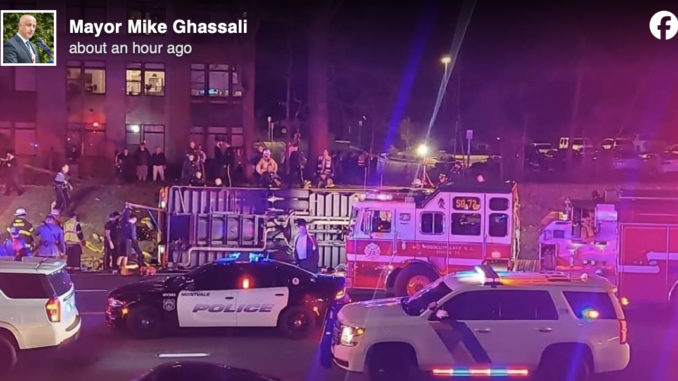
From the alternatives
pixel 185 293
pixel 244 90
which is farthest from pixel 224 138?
pixel 185 293

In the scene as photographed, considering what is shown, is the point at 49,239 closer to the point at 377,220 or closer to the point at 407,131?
the point at 377,220

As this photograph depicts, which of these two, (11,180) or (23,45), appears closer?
(23,45)

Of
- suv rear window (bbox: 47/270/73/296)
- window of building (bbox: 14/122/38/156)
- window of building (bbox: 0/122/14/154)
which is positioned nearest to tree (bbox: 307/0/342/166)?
window of building (bbox: 14/122/38/156)

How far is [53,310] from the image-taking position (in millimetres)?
10414

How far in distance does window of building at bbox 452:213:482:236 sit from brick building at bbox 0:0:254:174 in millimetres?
22977

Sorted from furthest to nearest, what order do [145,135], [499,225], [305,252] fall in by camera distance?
[145,135], [305,252], [499,225]

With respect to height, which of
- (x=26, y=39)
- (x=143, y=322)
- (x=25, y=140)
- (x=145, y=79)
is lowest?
(x=143, y=322)

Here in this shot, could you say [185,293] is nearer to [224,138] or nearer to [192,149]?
[192,149]

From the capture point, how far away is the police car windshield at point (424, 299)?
10.4 meters

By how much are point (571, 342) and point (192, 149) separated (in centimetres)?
1734

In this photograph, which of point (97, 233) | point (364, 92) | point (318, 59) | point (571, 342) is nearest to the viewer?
point (571, 342)

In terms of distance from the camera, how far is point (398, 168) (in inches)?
1405

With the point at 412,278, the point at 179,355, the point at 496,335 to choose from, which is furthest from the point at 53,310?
the point at 412,278

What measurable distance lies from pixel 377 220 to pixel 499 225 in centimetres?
240
